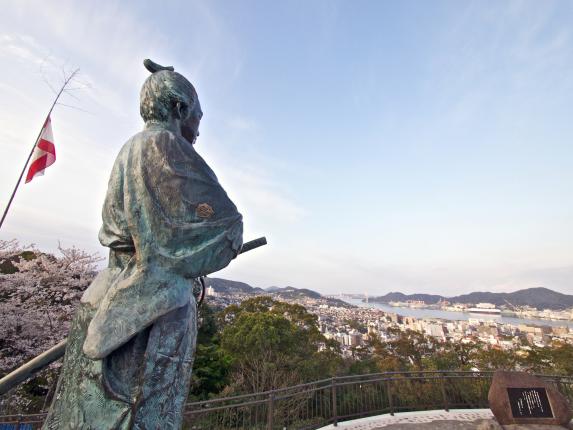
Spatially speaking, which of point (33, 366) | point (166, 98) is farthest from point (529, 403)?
point (166, 98)

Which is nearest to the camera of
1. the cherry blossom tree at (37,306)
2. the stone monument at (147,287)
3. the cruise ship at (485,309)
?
the stone monument at (147,287)

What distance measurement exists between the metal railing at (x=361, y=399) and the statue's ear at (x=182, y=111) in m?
6.66

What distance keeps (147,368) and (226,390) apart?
45.8 feet

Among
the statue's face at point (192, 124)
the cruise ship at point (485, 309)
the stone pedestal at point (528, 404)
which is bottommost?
the stone pedestal at point (528, 404)

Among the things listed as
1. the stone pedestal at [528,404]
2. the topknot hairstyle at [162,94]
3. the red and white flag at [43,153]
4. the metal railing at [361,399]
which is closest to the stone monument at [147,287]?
the topknot hairstyle at [162,94]

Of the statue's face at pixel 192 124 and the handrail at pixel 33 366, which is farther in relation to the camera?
the statue's face at pixel 192 124

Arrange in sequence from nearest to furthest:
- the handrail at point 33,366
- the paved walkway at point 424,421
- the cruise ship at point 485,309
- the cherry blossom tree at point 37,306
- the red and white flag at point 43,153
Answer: the handrail at point 33,366 → the red and white flag at point 43,153 → the paved walkway at point 424,421 → the cherry blossom tree at point 37,306 → the cruise ship at point 485,309

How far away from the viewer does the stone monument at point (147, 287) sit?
1.23 metres

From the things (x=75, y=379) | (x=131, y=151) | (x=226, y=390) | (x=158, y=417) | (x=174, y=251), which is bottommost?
(x=226, y=390)

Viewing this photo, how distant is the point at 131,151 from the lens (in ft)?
5.17

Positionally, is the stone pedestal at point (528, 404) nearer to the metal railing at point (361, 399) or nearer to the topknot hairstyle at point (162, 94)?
the metal railing at point (361, 399)

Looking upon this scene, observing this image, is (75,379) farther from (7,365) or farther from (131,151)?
(7,365)

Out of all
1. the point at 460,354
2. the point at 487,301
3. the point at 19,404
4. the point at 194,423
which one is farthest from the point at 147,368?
the point at 487,301

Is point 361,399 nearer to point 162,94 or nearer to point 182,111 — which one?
point 182,111
